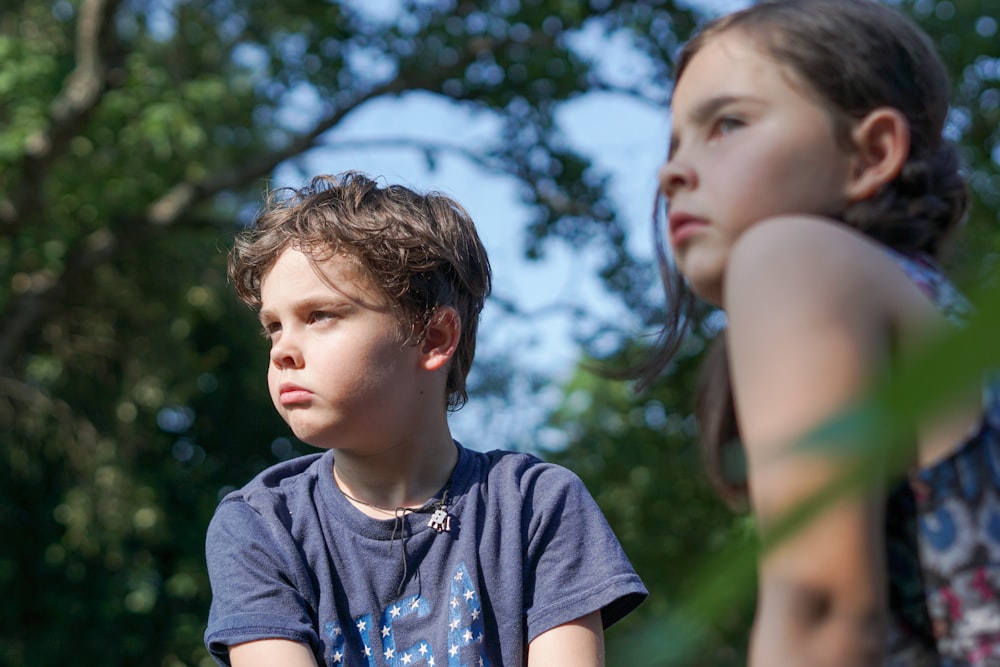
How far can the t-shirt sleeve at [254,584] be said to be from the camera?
1826 mm

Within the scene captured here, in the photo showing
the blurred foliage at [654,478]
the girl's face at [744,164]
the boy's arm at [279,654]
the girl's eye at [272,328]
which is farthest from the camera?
the blurred foliage at [654,478]

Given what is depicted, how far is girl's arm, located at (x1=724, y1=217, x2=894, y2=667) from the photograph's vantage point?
34.0 inches

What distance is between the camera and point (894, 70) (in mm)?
1145

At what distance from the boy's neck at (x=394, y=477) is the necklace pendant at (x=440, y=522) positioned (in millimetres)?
48

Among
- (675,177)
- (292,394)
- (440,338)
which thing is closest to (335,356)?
(292,394)

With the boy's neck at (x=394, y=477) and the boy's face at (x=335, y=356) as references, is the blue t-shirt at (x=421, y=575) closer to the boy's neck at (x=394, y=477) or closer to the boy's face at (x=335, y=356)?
the boy's neck at (x=394, y=477)

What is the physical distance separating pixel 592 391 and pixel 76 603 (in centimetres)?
781

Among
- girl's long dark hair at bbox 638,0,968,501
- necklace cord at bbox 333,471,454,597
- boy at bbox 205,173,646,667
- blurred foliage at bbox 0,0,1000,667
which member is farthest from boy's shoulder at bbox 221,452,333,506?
blurred foliage at bbox 0,0,1000,667

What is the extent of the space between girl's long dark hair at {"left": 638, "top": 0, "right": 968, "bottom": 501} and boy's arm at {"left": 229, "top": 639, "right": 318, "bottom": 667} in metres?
0.84

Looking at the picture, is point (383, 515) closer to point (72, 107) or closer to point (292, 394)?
point (292, 394)

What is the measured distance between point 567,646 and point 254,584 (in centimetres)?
49

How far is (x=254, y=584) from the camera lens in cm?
187

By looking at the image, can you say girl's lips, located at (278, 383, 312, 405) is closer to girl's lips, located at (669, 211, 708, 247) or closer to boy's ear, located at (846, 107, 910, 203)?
girl's lips, located at (669, 211, 708, 247)

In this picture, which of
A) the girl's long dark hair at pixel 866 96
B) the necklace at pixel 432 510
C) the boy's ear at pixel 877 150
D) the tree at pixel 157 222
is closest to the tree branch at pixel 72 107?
the tree at pixel 157 222
